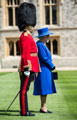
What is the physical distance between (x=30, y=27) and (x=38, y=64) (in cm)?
71

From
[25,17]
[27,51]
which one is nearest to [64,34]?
[25,17]

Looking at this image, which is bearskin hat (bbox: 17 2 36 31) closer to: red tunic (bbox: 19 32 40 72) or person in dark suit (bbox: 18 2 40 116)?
person in dark suit (bbox: 18 2 40 116)

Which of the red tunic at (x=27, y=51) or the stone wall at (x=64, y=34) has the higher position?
the red tunic at (x=27, y=51)

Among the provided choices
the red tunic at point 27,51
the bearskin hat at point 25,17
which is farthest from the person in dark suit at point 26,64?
the bearskin hat at point 25,17

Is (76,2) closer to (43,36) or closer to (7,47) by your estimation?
(7,47)

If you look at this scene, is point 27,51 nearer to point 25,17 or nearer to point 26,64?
point 26,64

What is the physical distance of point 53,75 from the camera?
17.0 feet

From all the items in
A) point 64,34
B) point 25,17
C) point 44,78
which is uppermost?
point 25,17

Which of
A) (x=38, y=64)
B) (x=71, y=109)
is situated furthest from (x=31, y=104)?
(x=38, y=64)

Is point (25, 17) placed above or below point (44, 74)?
above

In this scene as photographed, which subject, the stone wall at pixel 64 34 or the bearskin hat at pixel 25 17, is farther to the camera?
the stone wall at pixel 64 34

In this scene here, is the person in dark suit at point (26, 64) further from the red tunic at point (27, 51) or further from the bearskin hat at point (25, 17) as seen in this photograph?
the bearskin hat at point (25, 17)

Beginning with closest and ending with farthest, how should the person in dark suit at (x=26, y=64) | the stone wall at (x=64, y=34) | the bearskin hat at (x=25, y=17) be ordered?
the person in dark suit at (x=26, y=64)
the bearskin hat at (x=25, y=17)
the stone wall at (x=64, y=34)

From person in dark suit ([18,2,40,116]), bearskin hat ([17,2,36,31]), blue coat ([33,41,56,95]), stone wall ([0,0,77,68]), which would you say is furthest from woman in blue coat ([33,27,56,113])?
stone wall ([0,0,77,68])
